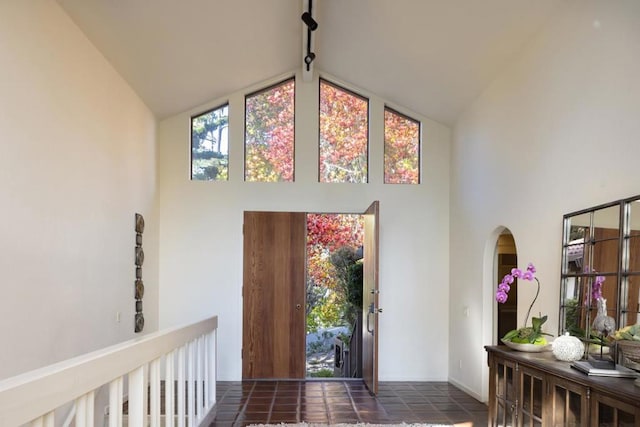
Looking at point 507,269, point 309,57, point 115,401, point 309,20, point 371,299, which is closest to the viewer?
point 115,401

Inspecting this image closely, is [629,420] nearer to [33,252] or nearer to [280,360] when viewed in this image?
[33,252]

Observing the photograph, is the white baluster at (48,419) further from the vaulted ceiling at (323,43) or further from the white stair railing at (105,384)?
the vaulted ceiling at (323,43)

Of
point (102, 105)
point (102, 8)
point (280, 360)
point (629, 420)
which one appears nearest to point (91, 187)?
point (102, 105)

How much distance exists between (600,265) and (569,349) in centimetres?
61

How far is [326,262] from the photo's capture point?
391 inches

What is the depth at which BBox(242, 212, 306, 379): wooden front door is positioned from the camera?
641cm

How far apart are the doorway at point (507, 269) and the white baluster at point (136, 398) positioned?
4.21 meters

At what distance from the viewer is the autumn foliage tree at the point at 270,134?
21.7 feet

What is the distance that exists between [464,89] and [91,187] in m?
3.86

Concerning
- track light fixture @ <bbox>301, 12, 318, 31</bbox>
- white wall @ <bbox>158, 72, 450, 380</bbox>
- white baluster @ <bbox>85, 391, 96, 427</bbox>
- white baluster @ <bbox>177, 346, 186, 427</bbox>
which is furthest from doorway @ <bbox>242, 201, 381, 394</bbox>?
white baluster @ <bbox>85, 391, 96, 427</bbox>

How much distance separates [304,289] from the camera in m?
6.49

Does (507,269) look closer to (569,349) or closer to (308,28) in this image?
(569,349)

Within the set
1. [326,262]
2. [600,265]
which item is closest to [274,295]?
[326,262]

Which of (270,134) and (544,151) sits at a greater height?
(270,134)
